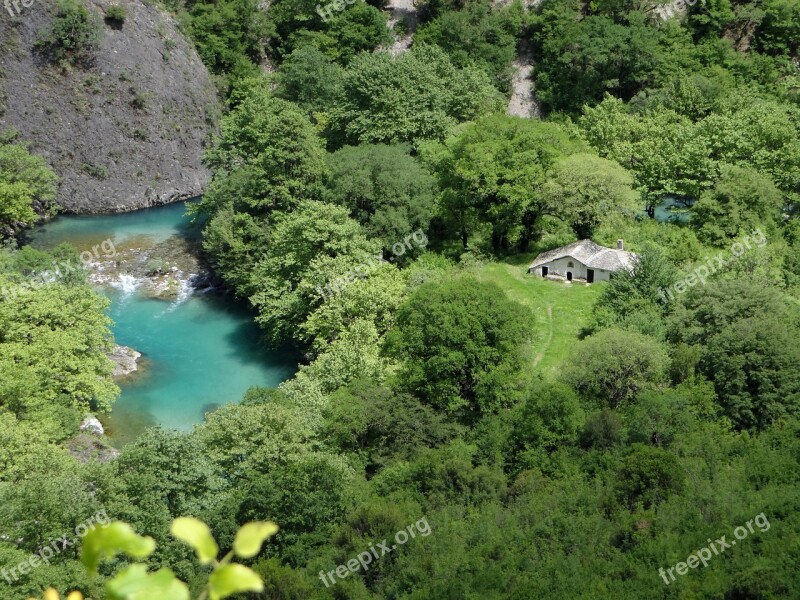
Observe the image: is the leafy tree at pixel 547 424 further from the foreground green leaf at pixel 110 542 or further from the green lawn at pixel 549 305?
the foreground green leaf at pixel 110 542

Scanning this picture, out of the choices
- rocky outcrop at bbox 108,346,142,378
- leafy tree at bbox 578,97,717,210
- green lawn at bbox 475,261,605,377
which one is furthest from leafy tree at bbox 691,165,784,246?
rocky outcrop at bbox 108,346,142,378

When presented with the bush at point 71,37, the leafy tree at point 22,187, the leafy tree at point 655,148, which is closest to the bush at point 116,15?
the bush at point 71,37

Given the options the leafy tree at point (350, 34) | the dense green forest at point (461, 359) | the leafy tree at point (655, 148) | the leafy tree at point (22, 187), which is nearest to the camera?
the dense green forest at point (461, 359)

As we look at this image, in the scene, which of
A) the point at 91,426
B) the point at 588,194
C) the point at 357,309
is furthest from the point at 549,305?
the point at 91,426

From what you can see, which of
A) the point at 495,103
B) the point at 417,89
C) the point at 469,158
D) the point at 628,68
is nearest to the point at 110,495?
the point at 469,158

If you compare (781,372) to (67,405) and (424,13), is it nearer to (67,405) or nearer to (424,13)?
(67,405)

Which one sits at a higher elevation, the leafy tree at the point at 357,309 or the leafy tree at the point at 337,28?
the leafy tree at the point at 337,28

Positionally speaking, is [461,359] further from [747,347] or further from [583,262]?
[583,262]
